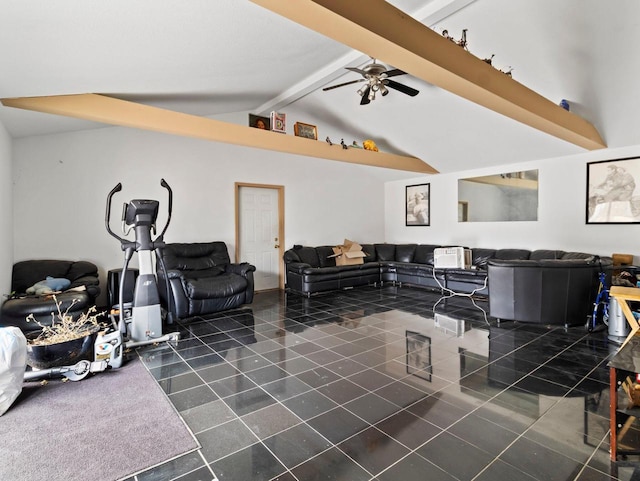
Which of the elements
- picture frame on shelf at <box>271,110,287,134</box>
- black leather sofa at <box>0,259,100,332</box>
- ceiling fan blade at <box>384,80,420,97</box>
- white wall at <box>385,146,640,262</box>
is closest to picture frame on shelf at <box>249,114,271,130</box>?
picture frame on shelf at <box>271,110,287,134</box>

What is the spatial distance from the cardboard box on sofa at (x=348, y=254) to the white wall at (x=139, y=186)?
643 mm

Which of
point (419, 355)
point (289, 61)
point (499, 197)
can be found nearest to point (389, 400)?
point (419, 355)

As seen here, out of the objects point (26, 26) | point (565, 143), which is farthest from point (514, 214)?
point (26, 26)

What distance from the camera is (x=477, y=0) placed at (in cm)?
305

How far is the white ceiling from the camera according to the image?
2.15m

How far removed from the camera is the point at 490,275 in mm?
4199

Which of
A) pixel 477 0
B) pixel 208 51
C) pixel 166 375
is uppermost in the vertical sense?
pixel 477 0

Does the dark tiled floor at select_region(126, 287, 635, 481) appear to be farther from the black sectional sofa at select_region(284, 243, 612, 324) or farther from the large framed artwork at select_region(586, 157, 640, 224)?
the large framed artwork at select_region(586, 157, 640, 224)

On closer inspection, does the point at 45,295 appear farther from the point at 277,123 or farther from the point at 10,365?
the point at 277,123

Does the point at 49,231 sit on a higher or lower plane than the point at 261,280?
higher

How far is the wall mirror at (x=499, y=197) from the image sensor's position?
579cm

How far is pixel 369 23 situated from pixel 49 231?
15.7ft

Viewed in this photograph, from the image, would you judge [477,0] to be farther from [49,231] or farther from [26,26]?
[49,231]

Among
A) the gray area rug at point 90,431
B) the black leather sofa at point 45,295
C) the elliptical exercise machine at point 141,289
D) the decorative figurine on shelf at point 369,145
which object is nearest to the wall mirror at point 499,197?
the decorative figurine on shelf at point 369,145
